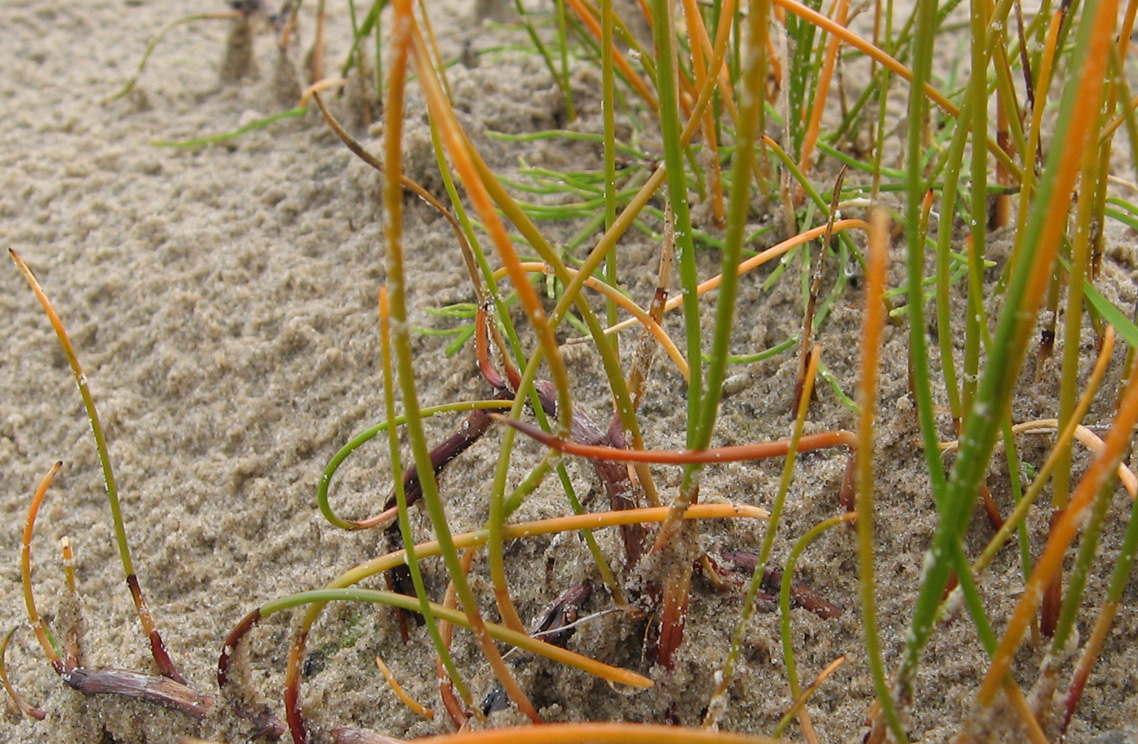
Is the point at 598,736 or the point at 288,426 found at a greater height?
the point at 598,736

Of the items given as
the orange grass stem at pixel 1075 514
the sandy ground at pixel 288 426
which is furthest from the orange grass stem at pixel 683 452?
the sandy ground at pixel 288 426

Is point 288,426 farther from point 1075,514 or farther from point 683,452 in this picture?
point 1075,514

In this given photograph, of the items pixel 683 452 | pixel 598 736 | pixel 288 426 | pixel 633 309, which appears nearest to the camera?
pixel 598 736

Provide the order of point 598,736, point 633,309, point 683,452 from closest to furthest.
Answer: point 598,736 → point 683,452 → point 633,309

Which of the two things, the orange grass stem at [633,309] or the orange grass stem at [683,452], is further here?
the orange grass stem at [633,309]

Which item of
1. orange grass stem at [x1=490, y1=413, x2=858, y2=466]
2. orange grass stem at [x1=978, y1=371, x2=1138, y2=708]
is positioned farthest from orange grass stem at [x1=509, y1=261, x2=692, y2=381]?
orange grass stem at [x1=978, y1=371, x2=1138, y2=708]

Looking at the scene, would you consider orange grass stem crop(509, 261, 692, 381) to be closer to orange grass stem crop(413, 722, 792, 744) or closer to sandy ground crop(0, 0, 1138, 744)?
sandy ground crop(0, 0, 1138, 744)

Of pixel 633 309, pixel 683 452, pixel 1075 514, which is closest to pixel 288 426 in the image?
pixel 633 309

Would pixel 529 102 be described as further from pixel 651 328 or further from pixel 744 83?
pixel 744 83

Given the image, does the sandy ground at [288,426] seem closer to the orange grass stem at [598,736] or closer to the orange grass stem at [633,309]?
the orange grass stem at [633,309]

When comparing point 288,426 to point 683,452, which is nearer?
point 683,452
